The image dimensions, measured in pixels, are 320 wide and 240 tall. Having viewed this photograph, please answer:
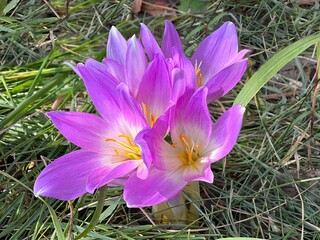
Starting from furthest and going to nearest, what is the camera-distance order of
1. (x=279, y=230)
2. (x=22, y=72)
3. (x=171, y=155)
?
(x=22, y=72) → (x=279, y=230) → (x=171, y=155)

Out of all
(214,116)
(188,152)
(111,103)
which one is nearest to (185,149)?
(188,152)

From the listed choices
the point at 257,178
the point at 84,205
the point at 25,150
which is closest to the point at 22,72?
the point at 25,150

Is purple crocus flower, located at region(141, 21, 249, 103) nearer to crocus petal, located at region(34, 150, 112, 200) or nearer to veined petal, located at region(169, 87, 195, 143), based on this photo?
veined petal, located at region(169, 87, 195, 143)

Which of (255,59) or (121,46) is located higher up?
(121,46)

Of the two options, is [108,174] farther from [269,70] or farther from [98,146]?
[269,70]

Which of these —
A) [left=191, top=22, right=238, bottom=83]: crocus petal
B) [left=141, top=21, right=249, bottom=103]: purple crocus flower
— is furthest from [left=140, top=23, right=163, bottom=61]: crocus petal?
[left=191, top=22, right=238, bottom=83]: crocus petal

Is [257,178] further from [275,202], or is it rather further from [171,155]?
[171,155]

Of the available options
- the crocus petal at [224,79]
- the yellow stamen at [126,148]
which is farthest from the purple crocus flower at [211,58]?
the yellow stamen at [126,148]
